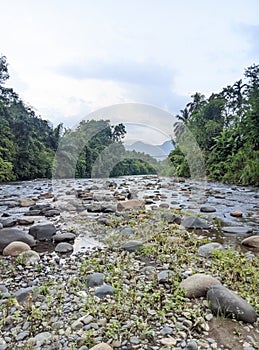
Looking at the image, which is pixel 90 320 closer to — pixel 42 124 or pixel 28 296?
pixel 28 296

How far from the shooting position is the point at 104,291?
2.33 m

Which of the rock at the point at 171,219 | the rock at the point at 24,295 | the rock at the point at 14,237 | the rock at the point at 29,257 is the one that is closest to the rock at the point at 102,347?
the rock at the point at 24,295

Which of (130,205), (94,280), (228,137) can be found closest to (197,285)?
(94,280)

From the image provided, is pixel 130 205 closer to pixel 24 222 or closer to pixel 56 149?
pixel 24 222

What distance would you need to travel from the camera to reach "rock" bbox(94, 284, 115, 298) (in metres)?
2.30

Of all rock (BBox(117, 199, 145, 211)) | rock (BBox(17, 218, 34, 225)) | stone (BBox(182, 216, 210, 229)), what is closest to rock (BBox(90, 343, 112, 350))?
stone (BBox(182, 216, 210, 229))

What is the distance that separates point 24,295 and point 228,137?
17068 mm

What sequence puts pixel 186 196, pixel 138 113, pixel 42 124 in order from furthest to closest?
1. pixel 42 124
2. pixel 186 196
3. pixel 138 113

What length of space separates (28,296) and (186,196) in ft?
24.2

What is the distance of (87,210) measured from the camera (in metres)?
6.63

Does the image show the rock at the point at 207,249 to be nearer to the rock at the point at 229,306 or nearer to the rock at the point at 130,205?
the rock at the point at 229,306

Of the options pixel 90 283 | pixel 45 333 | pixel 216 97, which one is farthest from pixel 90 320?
pixel 216 97

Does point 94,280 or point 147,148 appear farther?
point 147,148

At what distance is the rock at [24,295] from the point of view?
2.20 metres
